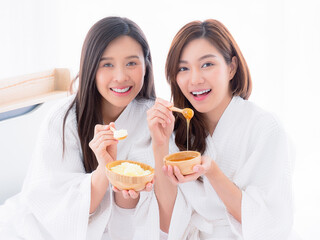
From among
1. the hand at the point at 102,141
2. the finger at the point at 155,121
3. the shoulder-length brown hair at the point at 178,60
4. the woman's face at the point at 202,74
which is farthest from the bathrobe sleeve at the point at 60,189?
the woman's face at the point at 202,74

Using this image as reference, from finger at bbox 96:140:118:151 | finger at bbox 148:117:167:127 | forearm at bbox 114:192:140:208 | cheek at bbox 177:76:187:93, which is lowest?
forearm at bbox 114:192:140:208

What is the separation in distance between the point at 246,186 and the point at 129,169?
2.07ft

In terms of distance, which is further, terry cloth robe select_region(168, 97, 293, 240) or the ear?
the ear

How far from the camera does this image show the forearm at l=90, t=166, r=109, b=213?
72.0 inches

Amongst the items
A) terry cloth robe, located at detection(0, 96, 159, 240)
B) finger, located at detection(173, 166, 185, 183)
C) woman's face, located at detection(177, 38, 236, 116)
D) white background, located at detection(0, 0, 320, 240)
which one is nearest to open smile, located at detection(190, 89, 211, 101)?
woman's face, located at detection(177, 38, 236, 116)

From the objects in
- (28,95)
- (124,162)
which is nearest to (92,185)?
(124,162)

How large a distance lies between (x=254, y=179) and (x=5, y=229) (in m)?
1.22

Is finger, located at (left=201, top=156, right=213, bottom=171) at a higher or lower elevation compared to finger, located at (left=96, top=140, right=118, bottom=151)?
lower

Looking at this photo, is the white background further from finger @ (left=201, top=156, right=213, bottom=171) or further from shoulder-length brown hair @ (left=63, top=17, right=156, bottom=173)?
finger @ (left=201, top=156, right=213, bottom=171)

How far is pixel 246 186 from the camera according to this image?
191cm

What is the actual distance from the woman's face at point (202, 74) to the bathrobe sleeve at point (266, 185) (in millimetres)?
A: 261

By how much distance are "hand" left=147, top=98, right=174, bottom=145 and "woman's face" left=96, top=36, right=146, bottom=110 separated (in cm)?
28

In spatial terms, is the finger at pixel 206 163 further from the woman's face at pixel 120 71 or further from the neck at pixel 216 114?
the woman's face at pixel 120 71

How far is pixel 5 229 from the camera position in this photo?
1988 millimetres
